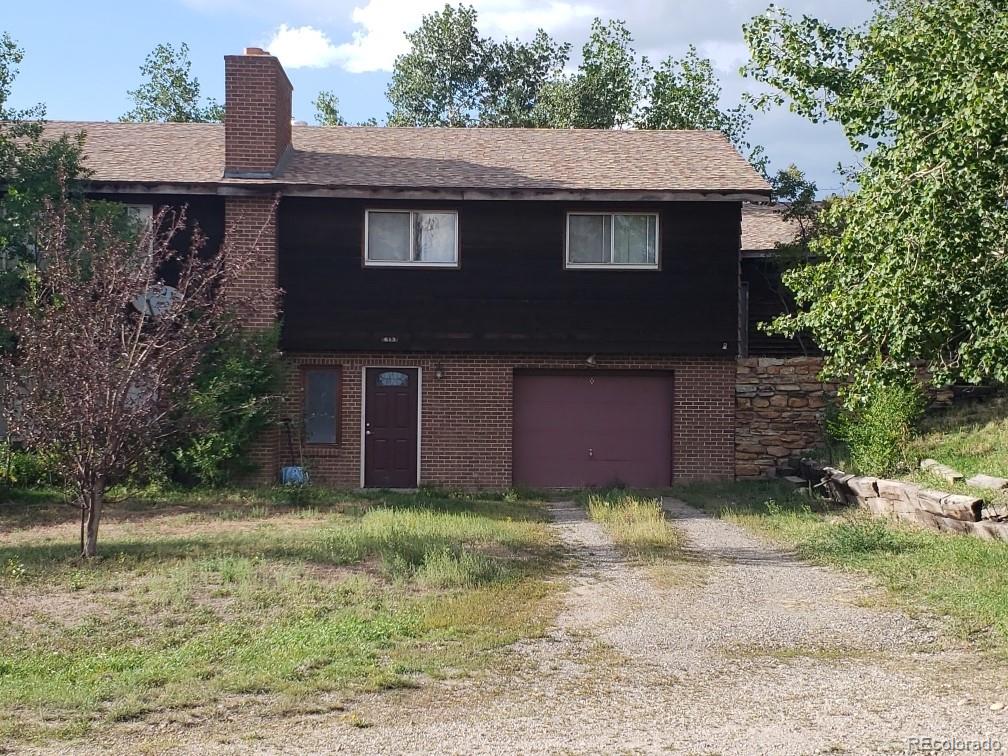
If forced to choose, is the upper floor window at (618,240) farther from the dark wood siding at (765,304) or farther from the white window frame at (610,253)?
the dark wood siding at (765,304)

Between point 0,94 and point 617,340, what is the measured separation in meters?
10.5

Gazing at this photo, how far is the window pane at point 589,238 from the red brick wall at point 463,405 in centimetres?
174

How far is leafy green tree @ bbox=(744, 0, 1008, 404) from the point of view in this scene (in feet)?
32.9

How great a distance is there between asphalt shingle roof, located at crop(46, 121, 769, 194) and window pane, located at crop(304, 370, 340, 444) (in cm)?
325

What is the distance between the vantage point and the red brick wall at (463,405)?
1859 centimetres

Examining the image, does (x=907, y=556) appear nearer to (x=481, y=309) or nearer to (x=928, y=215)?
(x=928, y=215)

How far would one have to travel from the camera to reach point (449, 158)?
794 inches

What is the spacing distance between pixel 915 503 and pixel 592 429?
694 cm

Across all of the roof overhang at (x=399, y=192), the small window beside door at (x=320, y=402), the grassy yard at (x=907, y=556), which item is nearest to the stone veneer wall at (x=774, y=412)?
the grassy yard at (x=907, y=556)

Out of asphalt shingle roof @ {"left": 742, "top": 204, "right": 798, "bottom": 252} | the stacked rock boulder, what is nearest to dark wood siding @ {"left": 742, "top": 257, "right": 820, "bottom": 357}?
asphalt shingle roof @ {"left": 742, "top": 204, "right": 798, "bottom": 252}

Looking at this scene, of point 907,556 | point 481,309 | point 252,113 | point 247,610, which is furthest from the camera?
point 252,113

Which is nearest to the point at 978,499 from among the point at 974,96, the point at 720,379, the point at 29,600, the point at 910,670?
the point at 974,96

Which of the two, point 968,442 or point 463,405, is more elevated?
point 463,405

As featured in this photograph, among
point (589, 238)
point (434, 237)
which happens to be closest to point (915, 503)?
point (589, 238)
